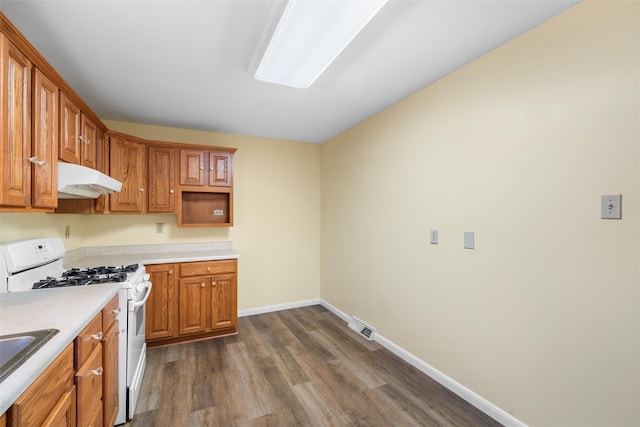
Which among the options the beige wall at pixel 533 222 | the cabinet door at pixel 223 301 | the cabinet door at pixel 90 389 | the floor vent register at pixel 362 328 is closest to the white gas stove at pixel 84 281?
the cabinet door at pixel 90 389

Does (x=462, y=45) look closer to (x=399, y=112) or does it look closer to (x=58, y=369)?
(x=399, y=112)

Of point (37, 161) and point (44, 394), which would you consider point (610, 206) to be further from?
point (37, 161)

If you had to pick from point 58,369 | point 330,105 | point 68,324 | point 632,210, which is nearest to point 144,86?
point 330,105

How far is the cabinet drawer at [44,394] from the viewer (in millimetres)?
805

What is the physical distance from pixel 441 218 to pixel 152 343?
9.86ft

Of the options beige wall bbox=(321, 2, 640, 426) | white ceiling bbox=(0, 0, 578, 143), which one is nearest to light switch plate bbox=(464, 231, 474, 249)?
beige wall bbox=(321, 2, 640, 426)

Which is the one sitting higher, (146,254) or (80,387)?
(146,254)

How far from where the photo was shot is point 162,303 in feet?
9.15

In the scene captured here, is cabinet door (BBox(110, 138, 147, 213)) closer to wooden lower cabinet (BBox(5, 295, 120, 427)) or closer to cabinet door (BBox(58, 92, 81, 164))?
cabinet door (BBox(58, 92, 81, 164))

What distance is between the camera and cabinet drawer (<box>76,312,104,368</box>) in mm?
1214

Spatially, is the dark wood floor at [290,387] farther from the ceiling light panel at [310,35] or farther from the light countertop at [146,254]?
the ceiling light panel at [310,35]

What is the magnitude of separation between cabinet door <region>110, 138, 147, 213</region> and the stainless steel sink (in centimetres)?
204

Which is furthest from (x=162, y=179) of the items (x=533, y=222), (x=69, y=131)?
(x=533, y=222)

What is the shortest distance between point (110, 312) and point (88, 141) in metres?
1.46
